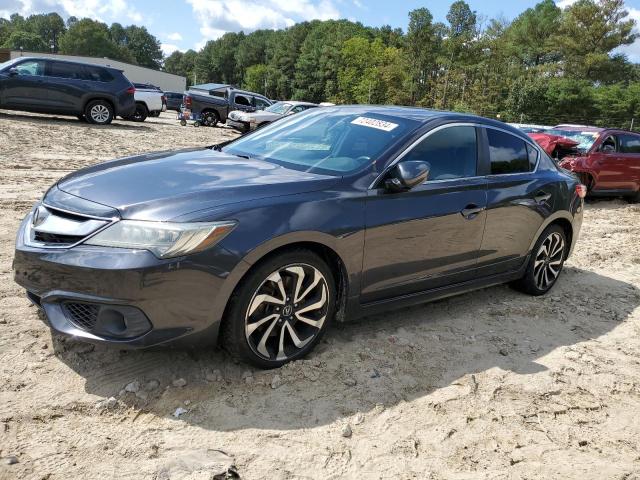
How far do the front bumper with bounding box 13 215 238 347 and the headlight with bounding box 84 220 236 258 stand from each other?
0.11 feet

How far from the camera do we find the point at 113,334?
2.93 m

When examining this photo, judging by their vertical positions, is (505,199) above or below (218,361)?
above

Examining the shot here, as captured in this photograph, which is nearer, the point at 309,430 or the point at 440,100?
the point at 309,430

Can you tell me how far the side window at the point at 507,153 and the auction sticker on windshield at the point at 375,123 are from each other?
0.99m

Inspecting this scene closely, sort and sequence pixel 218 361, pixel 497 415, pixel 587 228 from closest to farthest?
pixel 497 415 < pixel 218 361 < pixel 587 228

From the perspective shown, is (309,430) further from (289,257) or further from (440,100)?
(440,100)

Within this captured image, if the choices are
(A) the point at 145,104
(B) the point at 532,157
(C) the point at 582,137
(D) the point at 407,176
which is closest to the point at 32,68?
(A) the point at 145,104

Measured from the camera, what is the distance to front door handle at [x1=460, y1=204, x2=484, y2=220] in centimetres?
Answer: 423

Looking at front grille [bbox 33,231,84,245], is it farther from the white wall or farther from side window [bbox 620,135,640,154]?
the white wall

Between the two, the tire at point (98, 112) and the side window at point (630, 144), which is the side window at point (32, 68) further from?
the side window at point (630, 144)

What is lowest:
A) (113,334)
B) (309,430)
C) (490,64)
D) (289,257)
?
(309,430)

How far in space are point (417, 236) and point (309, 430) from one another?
1.56 m

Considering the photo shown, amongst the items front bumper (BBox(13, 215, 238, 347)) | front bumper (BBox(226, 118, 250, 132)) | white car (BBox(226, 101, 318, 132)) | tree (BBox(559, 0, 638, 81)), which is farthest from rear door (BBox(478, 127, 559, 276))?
tree (BBox(559, 0, 638, 81))

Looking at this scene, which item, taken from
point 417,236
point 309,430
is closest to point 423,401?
point 309,430
